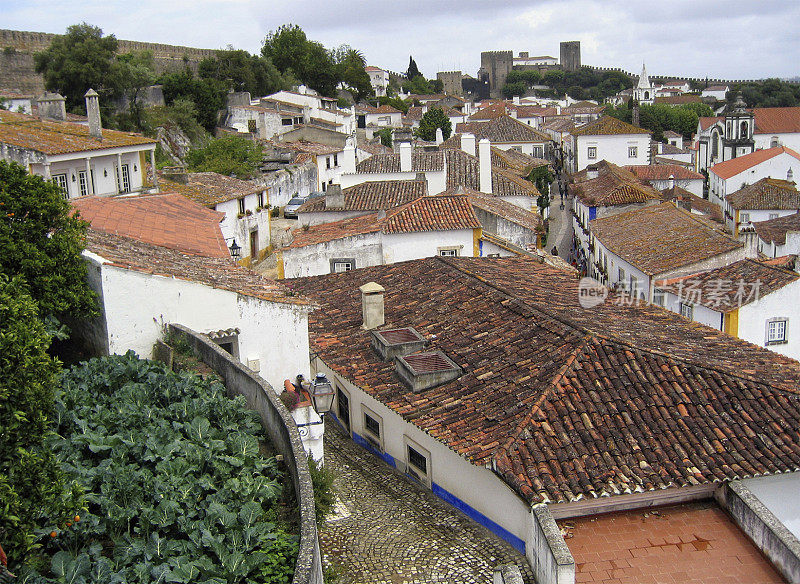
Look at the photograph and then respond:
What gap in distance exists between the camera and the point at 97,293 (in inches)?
513

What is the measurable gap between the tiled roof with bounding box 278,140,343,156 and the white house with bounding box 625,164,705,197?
A: 2095 cm

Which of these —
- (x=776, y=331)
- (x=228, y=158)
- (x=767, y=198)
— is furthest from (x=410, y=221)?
(x=767, y=198)

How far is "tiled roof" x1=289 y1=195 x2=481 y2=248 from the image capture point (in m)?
24.9

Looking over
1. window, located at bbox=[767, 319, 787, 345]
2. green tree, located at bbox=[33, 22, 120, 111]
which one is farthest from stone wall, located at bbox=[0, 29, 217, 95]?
window, located at bbox=[767, 319, 787, 345]

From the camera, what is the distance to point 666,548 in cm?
1030

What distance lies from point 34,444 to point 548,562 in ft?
19.0

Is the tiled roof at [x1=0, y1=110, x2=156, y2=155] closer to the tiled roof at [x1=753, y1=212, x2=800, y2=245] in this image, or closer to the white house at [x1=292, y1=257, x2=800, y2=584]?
the white house at [x1=292, y1=257, x2=800, y2=584]

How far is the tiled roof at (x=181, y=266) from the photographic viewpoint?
13914 mm

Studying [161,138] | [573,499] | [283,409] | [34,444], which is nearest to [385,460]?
[283,409]

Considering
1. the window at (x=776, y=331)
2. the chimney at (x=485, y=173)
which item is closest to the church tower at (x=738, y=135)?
the chimney at (x=485, y=173)

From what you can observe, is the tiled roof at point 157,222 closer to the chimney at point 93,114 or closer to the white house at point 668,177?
the chimney at point 93,114

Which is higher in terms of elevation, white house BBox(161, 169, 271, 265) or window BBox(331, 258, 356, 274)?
white house BBox(161, 169, 271, 265)

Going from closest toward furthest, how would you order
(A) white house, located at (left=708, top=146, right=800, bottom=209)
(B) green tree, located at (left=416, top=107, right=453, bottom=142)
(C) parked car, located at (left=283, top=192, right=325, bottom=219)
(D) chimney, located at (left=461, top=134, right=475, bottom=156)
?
(C) parked car, located at (left=283, top=192, right=325, bottom=219) < (D) chimney, located at (left=461, top=134, right=475, bottom=156) < (A) white house, located at (left=708, top=146, right=800, bottom=209) < (B) green tree, located at (left=416, top=107, right=453, bottom=142)

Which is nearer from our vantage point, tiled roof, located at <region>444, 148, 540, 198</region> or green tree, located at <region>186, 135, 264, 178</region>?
tiled roof, located at <region>444, 148, 540, 198</region>
